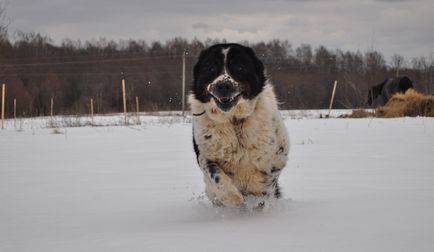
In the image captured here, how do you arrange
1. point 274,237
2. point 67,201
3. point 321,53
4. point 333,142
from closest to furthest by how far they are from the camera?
point 274,237 → point 67,201 → point 333,142 → point 321,53

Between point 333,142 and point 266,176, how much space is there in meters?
6.83

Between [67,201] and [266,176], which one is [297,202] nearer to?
[266,176]

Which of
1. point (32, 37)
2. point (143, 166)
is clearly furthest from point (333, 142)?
point (32, 37)

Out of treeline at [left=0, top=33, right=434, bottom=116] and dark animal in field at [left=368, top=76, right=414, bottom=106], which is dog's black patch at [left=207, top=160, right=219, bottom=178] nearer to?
dark animal in field at [left=368, top=76, right=414, bottom=106]

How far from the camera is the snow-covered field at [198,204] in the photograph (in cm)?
325

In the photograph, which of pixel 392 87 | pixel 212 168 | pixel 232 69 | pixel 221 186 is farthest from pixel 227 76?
pixel 392 87

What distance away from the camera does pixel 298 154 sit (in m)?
9.42

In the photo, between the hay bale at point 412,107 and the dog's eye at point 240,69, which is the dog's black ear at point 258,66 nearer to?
the dog's eye at point 240,69

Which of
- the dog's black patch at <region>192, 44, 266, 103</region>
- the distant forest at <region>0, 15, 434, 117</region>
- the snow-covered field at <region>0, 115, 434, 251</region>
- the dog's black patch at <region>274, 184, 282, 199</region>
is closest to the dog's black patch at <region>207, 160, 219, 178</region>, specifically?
the snow-covered field at <region>0, 115, 434, 251</region>

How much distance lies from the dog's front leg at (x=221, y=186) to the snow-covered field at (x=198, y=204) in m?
0.14

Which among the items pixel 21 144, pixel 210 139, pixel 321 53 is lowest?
pixel 21 144

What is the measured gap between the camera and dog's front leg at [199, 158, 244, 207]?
14.6 ft

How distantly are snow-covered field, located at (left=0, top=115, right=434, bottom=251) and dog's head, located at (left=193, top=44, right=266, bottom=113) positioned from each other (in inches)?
42.5

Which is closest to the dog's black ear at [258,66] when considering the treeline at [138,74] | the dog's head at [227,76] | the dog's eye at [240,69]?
the dog's head at [227,76]
